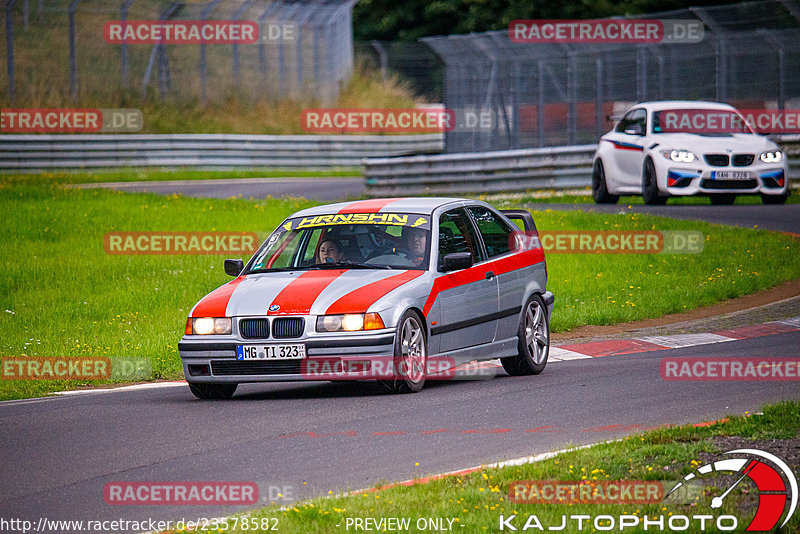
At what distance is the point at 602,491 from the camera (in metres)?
6.09

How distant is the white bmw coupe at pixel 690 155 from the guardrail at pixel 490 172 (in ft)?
8.04

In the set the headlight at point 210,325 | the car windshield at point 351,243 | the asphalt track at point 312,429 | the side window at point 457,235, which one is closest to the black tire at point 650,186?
the asphalt track at point 312,429

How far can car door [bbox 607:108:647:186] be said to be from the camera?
22391mm

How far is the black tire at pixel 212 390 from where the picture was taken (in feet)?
32.5

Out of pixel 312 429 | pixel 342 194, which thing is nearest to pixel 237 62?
pixel 342 194

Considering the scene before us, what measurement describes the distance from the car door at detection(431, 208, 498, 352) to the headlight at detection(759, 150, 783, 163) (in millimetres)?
11883

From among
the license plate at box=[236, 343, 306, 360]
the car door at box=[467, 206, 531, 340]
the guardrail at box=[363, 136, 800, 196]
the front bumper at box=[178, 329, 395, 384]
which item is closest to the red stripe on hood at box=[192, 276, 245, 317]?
the front bumper at box=[178, 329, 395, 384]

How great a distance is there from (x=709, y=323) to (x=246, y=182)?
806 inches

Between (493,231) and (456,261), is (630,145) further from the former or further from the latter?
(456,261)

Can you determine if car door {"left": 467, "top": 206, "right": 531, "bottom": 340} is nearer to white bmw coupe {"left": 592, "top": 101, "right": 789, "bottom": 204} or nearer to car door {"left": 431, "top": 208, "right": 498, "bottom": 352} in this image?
car door {"left": 431, "top": 208, "right": 498, "bottom": 352}

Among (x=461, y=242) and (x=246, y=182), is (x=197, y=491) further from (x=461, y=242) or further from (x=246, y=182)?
(x=246, y=182)

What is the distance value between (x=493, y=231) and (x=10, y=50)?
24751 mm

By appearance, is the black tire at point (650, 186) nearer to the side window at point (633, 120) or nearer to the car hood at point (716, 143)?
the car hood at point (716, 143)

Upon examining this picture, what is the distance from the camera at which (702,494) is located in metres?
5.93
